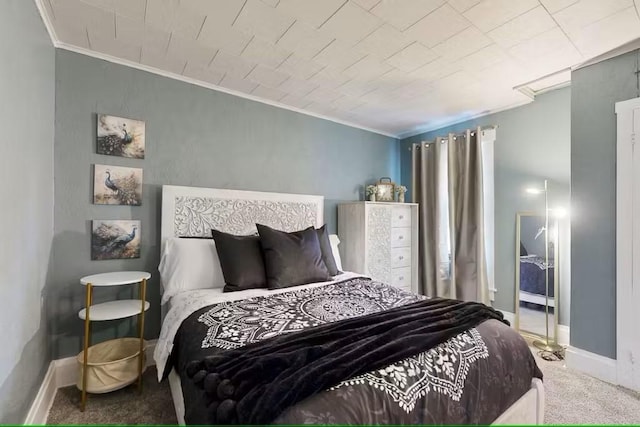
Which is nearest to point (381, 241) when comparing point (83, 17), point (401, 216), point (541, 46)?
point (401, 216)

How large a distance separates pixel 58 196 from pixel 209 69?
1.49 metres

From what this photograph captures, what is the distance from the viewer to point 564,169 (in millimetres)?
2727

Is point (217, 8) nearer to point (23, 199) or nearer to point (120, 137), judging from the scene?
point (120, 137)

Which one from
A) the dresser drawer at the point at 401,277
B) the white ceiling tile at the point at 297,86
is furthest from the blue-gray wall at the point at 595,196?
the white ceiling tile at the point at 297,86

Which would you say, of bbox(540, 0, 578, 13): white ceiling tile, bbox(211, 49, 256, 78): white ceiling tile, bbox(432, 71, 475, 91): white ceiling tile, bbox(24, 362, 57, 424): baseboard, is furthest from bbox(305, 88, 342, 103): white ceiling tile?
bbox(24, 362, 57, 424): baseboard

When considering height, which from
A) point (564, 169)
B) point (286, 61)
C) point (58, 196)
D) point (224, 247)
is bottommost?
point (224, 247)

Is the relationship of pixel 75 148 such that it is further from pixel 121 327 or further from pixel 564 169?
pixel 564 169

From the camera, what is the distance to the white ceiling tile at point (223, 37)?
1.85m

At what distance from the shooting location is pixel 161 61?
7.43ft

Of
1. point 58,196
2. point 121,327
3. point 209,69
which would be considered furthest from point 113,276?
point 209,69

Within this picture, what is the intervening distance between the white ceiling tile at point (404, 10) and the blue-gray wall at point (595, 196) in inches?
62.8

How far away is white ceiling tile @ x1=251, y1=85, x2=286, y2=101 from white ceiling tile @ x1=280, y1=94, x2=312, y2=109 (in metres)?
0.06

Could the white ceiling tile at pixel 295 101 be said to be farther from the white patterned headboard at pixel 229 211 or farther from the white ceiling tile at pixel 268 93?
the white patterned headboard at pixel 229 211

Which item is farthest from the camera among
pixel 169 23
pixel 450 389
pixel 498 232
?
pixel 498 232
